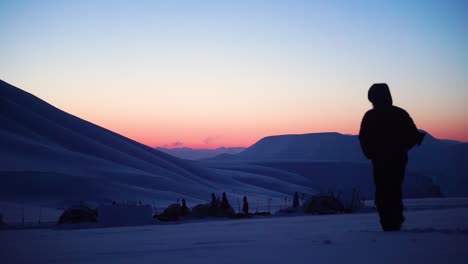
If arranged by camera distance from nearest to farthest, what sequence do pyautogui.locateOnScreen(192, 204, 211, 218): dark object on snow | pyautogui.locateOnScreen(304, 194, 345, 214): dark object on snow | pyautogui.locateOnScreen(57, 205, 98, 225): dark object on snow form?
pyautogui.locateOnScreen(57, 205, 98, 225): dark object on snow, pyautogui.locateOnScreen(304, 194, 345, 214): dark object on snow, pyautogui.locateOnScreen(192, 204, 211, 218): dark object on snow

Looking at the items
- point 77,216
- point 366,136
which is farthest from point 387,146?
point 77,216

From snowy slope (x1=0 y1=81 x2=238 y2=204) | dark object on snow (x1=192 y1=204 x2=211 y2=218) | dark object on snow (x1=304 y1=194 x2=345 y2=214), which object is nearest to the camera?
dark object on snow (x1=304 y1=194 x2=345 y2=214)

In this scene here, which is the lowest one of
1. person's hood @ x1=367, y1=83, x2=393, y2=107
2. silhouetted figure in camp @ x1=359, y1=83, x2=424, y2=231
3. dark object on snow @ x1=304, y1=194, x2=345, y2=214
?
dark object on snow @ x1=304, y1=194, x2=345, y2=214

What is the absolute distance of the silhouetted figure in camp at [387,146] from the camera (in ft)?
28.8

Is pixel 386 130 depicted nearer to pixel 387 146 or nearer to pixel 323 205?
pixel 387 146

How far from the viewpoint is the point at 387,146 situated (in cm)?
904

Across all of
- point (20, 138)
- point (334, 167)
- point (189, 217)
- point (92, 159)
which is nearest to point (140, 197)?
point (92, 159)

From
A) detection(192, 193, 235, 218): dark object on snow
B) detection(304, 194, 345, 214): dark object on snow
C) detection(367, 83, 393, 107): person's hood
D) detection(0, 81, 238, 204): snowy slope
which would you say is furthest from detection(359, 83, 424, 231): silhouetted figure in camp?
detection(0, 81, 238, 204): snowy slope

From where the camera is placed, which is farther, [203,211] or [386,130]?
[203,211]

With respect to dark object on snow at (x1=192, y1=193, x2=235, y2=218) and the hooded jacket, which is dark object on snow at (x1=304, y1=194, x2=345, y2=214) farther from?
the hooded jacket

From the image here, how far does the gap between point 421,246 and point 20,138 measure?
10226 centimetres

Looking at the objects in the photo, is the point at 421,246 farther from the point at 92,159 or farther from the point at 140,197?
the point at 92,159

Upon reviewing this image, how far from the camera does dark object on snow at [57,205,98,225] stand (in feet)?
78.7

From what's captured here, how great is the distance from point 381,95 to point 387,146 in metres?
0.89
